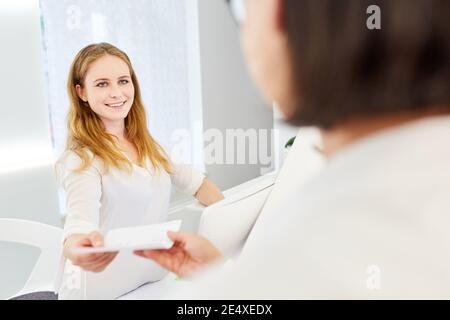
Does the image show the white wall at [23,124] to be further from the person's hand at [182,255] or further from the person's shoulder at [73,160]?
the person's hand at [182,255]

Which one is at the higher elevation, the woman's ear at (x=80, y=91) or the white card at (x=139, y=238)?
the woman's ear at (x=80, y=91)

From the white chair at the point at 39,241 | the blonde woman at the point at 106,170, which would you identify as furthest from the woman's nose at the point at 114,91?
the white chair at the point at 39,241

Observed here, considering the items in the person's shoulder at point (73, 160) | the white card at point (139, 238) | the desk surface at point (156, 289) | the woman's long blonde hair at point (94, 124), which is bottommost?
the desk surface at point (156, 289)

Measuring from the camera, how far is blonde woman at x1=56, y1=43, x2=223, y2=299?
586 mm

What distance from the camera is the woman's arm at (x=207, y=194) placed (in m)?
0.66

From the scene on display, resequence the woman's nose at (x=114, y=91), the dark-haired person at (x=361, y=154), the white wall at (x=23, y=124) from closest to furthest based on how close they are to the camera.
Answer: the dark-haired person at (x=361, y=154), the woman's nose at (x=114, y=91), the white wall at (x=23, y=124)

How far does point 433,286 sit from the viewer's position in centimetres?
31

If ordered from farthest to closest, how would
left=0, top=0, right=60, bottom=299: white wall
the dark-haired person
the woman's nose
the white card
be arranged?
left=0, top=0, right=60, bottom=299: white wall < the woman's nose < the white card < the dark-haired person

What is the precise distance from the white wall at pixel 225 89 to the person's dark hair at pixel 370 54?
0.84 feet

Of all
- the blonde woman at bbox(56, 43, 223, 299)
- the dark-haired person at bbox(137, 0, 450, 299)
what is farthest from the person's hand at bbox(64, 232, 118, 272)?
the dark-haired person at bbox(137, 0, 450, 299)

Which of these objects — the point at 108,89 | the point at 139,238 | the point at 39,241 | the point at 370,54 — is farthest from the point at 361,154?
the point at 39,241

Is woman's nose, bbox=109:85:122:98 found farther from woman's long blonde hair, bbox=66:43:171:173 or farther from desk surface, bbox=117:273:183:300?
desk surface, bbox=117:273:183:300

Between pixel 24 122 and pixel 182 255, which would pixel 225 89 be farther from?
pixel 24 122
